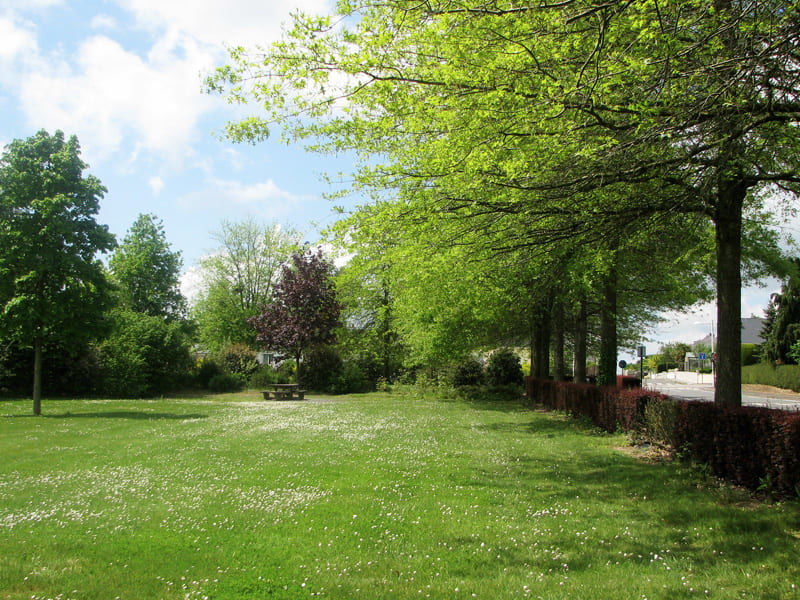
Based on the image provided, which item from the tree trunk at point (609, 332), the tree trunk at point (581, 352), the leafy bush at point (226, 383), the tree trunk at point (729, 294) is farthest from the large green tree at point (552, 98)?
the leafy bush at point (226, 383)

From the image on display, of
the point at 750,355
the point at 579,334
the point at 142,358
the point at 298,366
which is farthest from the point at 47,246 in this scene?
the point at 750,355

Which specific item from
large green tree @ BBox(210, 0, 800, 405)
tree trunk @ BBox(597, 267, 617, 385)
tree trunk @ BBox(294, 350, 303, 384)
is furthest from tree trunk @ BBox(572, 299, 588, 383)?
tree trunk @ BBox(294, 350, 303, 384)

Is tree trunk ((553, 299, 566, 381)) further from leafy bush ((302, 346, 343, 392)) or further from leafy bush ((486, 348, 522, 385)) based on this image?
leafy bush ((302, 346, 343, 392))

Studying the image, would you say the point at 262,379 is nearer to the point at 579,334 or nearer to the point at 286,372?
the point at 286,372

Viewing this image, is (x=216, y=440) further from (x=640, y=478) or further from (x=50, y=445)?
(x=640, y=478)

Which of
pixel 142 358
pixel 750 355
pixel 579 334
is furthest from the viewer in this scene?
pixel 750 355

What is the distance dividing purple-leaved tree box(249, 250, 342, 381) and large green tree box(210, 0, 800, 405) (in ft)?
91.0

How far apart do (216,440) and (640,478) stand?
1006 centimetres

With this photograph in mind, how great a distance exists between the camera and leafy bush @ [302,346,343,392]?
1474 inches

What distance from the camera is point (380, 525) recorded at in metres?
6.57

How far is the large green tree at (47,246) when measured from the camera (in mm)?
20172

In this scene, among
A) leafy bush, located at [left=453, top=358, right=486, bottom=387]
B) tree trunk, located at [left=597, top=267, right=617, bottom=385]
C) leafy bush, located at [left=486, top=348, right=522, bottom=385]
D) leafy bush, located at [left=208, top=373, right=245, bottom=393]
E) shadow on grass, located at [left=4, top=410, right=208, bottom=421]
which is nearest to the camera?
tree trunk, located at [left=597, top=267, right=617, bottom=385]

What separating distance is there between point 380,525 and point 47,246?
19.8 meters

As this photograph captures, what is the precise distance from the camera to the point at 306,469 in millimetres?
9961
